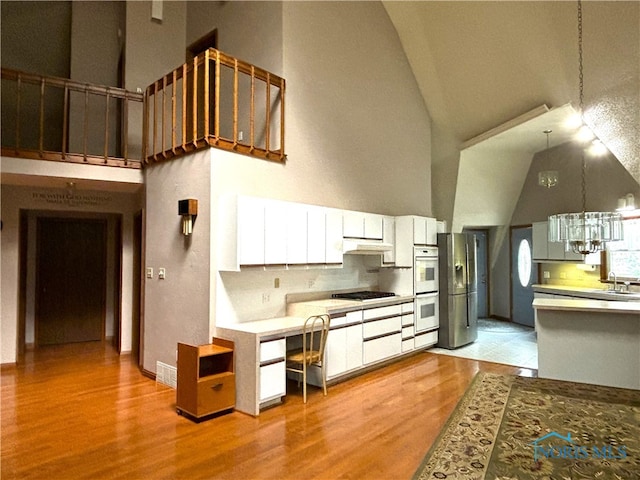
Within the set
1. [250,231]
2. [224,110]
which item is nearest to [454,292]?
[250,231]

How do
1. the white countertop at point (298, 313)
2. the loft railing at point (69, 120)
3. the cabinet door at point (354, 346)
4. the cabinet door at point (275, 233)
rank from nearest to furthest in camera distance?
the white countertop at point (298, 313)
the cabinet door at point (275, 233)
the cabinet door at point (354, 346)
the loft railing at point (69, 120)

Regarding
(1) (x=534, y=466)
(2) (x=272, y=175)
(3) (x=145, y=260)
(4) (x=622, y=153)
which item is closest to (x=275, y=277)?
(2) (x=272, y=175)

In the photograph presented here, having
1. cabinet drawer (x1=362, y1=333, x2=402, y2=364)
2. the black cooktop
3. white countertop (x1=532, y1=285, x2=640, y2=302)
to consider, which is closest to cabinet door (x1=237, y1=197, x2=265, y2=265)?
the black cooktop

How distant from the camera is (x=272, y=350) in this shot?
4.09 metres

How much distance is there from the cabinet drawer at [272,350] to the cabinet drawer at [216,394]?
391mm

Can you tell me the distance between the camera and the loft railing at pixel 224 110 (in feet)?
14.5

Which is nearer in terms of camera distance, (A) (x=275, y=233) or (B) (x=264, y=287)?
(A) (x=275, y=233)

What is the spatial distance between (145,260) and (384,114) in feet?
13.8

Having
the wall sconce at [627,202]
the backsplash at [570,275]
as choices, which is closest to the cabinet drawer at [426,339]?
the backsplash at [570,275]

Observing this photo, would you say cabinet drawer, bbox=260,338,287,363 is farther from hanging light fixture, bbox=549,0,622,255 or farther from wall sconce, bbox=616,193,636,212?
wall sconce, bbox=616,193,636,212

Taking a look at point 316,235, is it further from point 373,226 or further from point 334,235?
point 373,226

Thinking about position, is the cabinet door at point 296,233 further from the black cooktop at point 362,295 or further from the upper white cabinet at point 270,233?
the black cooktop at point 362,295

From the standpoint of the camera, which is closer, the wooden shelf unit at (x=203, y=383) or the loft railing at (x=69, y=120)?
the wooden shelf unit at (x=203, y=383)

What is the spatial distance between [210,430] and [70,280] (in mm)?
4851
